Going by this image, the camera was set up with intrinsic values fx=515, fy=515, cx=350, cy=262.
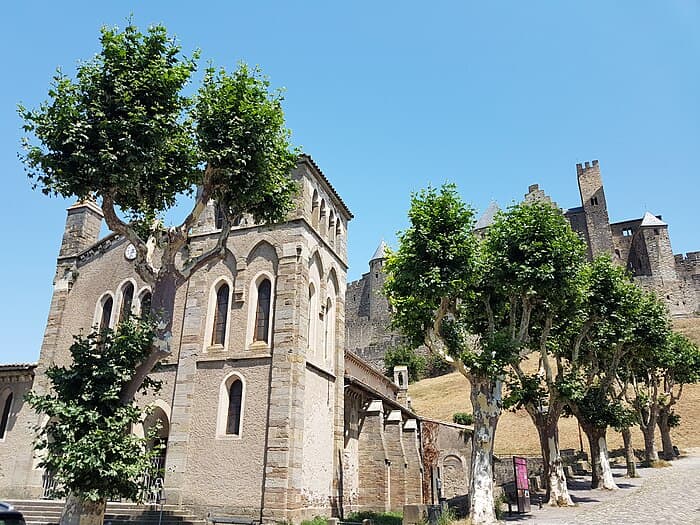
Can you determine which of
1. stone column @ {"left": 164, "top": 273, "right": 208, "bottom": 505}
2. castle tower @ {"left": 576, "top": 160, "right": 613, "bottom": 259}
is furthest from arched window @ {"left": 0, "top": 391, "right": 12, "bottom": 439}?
castle tower @ {"left": 576, "top": 160, "right": 613, "bottom": 259}

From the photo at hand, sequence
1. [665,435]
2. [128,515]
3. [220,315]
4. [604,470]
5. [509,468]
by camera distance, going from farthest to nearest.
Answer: [665,435]
[509,468]
[604,470]
[220,315]
[128,515]

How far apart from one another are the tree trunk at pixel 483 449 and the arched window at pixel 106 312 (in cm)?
1555

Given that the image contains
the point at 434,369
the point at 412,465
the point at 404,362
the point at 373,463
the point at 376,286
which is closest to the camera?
the point at 373,463

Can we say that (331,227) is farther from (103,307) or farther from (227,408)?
(103,307)

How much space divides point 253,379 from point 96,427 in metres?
7.21

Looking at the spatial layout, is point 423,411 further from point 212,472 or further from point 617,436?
point 212,472

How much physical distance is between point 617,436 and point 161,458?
43524 mm

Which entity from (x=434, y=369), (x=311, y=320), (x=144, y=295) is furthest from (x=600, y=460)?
(x=434, y=369)

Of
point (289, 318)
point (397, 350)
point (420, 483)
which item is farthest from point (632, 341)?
point (397, 350)

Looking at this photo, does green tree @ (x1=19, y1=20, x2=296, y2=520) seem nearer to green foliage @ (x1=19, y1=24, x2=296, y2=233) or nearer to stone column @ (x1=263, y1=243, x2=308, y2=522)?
green foliage @ (x1=19, y1=24, x2=296, y2=233)

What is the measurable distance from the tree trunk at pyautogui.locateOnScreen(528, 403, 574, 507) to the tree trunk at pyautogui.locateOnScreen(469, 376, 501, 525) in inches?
215

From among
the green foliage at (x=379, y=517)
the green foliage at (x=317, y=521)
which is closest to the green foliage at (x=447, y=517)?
the green foliage at (x=379, y=517)

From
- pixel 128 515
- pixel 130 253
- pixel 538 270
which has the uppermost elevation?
pixel 130 253

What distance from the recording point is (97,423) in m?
11.9
